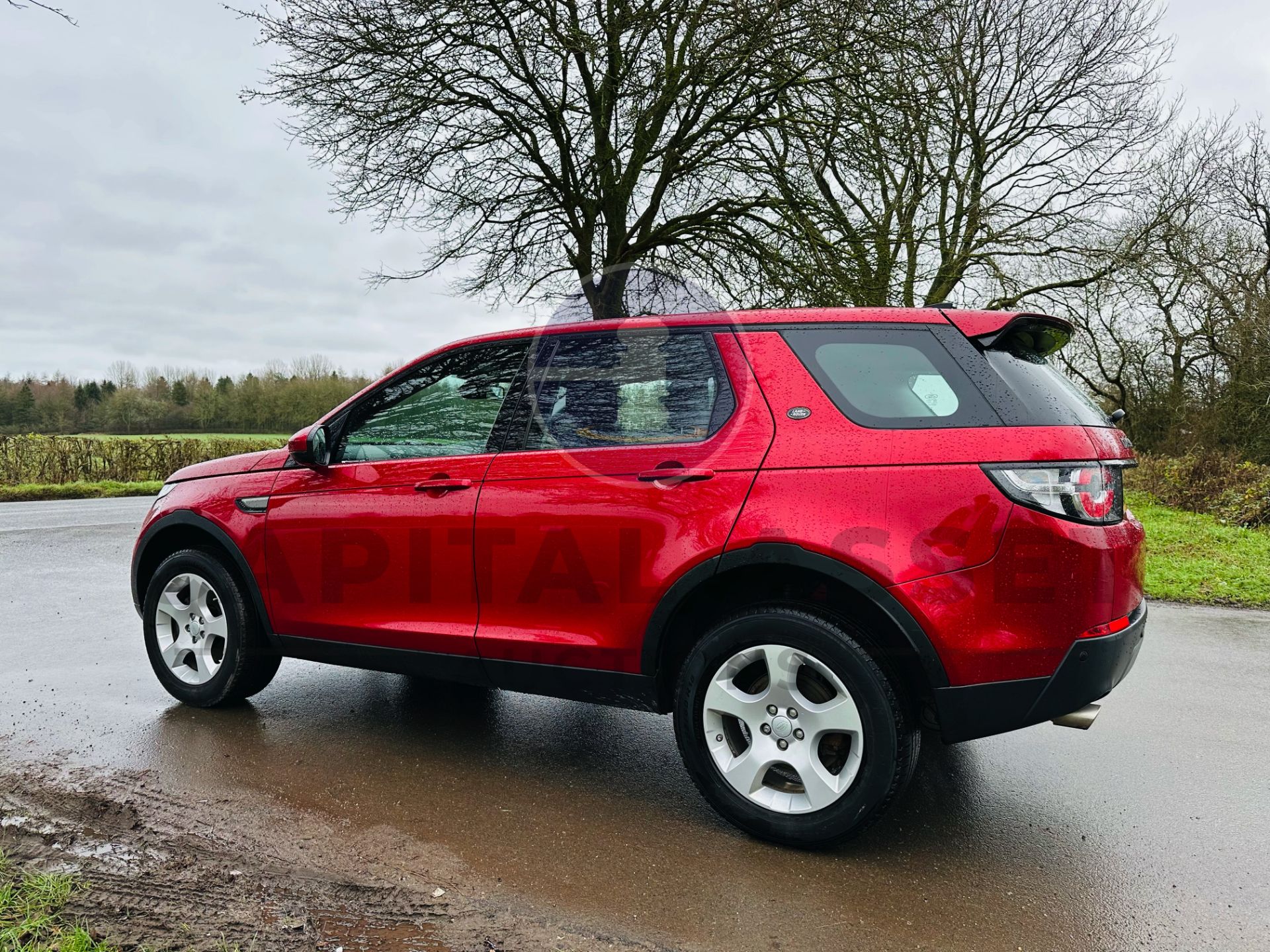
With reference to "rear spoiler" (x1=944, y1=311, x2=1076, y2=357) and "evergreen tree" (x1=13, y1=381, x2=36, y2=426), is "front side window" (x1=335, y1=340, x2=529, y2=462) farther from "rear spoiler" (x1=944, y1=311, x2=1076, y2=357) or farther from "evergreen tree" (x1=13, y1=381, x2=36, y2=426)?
"evergreen tree" (x1=13, y1=381, x2=36, y2=426)

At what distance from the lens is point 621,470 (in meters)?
3.33

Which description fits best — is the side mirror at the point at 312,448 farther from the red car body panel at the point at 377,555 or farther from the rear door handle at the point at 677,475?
the rear door handle at the point at 677,475

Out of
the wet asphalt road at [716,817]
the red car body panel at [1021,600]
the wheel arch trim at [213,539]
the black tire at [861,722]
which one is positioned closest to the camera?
the wet asphalt road at [716,817]

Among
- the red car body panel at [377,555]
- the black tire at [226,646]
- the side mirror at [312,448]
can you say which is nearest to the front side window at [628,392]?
the red car body panel at [377,555]

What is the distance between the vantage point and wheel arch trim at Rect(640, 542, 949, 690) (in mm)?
2863

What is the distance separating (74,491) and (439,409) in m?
19.3

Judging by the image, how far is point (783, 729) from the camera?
3.04 metres

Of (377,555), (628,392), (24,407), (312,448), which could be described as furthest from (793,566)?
(24,407)

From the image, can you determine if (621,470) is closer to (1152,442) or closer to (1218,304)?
(1218,304)

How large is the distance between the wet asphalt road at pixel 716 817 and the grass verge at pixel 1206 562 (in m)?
2.80

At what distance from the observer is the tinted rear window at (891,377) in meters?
2.97

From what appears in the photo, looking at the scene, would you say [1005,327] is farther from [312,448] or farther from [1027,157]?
[1027,157]

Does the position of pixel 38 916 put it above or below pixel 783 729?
below

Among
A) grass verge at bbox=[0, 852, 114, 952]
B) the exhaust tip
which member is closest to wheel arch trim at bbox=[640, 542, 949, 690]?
the exhaust tip
